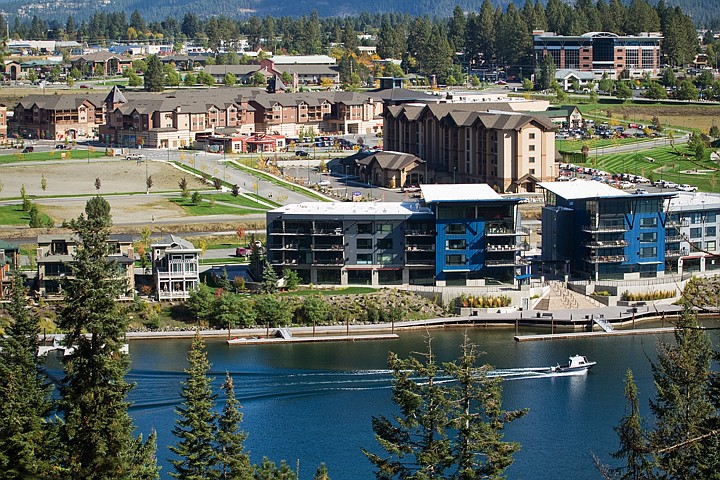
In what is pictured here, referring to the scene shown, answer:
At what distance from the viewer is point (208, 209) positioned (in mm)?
43500

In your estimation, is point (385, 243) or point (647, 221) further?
point (647, 221)

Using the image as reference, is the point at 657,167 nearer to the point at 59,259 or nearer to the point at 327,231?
the point at 327,231

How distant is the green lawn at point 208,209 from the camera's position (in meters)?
42.9

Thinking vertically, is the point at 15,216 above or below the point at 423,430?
below

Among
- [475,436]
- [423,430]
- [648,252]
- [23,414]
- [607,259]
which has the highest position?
[475,436]

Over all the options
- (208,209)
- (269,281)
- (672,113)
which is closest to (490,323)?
(269,281)

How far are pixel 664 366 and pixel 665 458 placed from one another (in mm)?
2817

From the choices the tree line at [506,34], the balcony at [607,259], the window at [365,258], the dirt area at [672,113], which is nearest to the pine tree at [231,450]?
the window at [365,258]

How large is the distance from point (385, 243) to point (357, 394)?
8486 mm

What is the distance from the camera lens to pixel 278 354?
2850 centimetres

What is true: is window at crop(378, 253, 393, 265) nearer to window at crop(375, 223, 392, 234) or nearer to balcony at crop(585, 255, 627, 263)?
window at crop(375, 223, 392, 234)

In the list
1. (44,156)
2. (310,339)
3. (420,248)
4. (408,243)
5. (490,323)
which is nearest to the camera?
(310,339)

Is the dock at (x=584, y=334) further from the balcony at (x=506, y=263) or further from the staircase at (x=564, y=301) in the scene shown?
the balcony at (x=506, y=263)

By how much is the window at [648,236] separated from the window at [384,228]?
19.3ft
